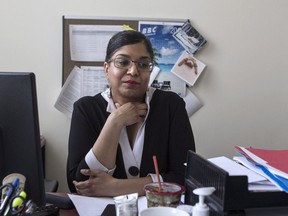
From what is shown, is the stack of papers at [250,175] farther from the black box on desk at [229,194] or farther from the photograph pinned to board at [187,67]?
the photograph pinned to board at [187,67]

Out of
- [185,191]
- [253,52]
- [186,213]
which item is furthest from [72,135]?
[253,52]

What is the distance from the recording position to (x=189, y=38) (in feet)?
7.02

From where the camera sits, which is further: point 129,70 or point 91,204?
point 129,70

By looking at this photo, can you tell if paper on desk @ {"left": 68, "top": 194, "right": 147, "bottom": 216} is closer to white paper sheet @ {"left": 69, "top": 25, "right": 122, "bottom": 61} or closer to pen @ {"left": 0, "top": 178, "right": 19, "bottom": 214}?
pen @ {"left": 0, "top": 178, "right": 19, "bottom": 214}

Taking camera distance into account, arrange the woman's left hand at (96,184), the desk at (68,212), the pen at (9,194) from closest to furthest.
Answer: the pen at (9,194) → the desk at (68,212) → the woman's left hand at (96,184)

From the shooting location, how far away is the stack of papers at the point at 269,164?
33.1 inches

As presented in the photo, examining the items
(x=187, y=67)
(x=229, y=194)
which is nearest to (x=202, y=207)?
(x=229, y=194)

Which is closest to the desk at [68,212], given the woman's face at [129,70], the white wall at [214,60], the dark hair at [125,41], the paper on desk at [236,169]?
the paper on desk at [236,169]

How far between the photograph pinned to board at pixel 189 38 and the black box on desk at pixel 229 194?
54.1 inches

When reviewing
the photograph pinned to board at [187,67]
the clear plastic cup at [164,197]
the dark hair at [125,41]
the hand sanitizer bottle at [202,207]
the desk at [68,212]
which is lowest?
the desk at [68,212]

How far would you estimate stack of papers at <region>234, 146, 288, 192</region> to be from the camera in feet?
2.76

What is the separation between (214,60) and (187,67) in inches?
6.8

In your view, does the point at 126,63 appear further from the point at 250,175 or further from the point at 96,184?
the point at 250,175

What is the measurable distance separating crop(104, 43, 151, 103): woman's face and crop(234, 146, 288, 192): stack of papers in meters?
0.61
